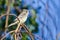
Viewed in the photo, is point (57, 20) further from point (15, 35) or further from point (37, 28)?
point (15, 35)

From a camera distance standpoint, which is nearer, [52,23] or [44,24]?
[44,24]

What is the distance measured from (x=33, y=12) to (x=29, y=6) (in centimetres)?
8

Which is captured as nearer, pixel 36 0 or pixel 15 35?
pixel 15 35

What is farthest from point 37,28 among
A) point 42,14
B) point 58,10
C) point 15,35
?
point 15,35

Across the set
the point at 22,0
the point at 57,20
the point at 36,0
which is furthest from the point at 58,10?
the point at 22,0

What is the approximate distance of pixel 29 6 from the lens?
81.0 inches

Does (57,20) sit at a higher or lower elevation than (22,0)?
lower

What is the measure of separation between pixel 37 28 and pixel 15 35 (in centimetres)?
118

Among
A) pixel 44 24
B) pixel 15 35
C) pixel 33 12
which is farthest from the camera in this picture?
pixel 33 12

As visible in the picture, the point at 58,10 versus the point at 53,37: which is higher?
the point at 58,10

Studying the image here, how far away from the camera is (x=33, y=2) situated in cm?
206

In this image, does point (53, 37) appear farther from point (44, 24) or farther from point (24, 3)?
point (24, 3)

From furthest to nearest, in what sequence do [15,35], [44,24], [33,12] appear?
1. [33,12]
2. [44,24]
3. [15,35]

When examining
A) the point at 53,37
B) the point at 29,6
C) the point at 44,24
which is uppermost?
the point at 29,6
